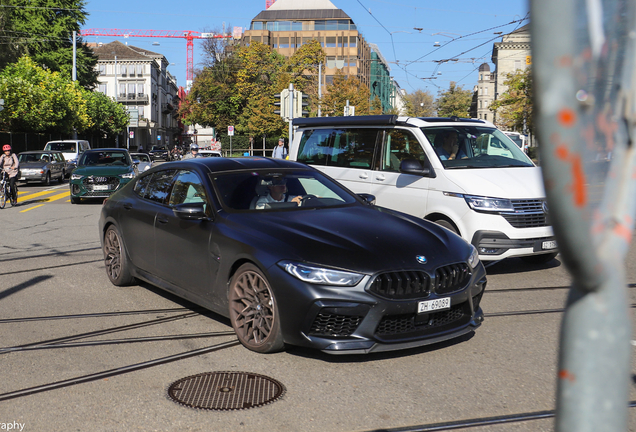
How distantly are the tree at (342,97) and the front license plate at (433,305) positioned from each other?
197 ft

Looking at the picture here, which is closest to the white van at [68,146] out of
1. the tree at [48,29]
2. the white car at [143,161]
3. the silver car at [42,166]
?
the silver car at [42,166]

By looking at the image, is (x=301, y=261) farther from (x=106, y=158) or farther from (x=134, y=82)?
(x=134, y=82)

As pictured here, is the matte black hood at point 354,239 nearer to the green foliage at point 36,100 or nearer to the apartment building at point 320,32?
the green foliage at point 36,100

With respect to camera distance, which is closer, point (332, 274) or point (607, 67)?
point (607, 67)

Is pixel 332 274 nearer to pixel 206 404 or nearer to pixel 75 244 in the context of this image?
pixel 206 404

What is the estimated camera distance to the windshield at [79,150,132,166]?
20.5m

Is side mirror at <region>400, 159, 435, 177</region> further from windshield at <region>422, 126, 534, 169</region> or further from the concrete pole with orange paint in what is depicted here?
the concrete pole with orange paint

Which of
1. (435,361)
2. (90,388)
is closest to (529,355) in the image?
(435,361)

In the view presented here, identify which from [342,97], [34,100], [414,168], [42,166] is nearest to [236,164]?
[414,168]

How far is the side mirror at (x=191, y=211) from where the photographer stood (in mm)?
5637

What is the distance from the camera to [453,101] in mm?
115000

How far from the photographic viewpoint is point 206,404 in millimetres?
3932

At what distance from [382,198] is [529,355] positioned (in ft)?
14.5

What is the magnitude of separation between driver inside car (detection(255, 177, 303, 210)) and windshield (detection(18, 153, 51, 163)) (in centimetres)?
2664
